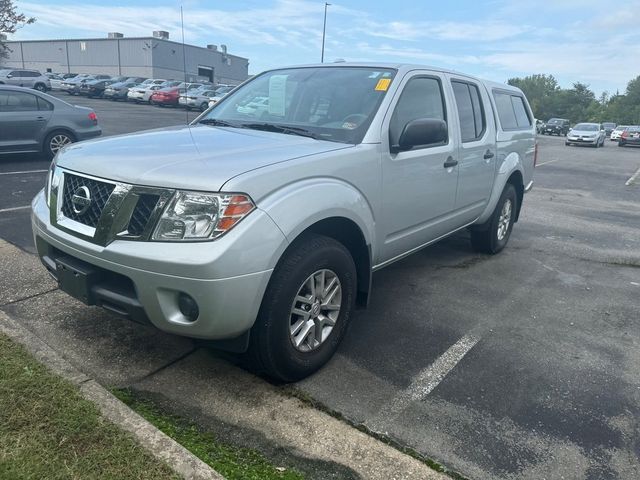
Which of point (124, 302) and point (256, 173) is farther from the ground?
point (256, 173)

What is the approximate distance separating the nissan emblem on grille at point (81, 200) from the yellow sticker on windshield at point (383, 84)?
2.05 metres

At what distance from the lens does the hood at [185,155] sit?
2.60 metres

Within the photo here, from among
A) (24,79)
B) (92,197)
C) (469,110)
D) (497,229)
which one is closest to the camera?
(92,197)

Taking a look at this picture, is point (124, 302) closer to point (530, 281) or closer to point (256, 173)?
point (256, 173)

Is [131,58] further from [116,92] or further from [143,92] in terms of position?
[143,92]

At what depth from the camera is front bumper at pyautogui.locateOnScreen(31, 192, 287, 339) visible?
2.49 meters

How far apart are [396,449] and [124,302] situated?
1.55m

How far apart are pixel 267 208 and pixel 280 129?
119 cm

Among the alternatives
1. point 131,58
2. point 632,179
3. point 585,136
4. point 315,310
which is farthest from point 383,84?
point 131,58

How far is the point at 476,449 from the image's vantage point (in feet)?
8.75

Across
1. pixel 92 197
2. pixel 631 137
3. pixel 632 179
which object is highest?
pixel 92 197

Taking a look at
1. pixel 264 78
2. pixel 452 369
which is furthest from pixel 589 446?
pixel 264 78

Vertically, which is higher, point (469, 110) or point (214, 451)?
point (469, 110)

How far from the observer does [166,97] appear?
33312mm
